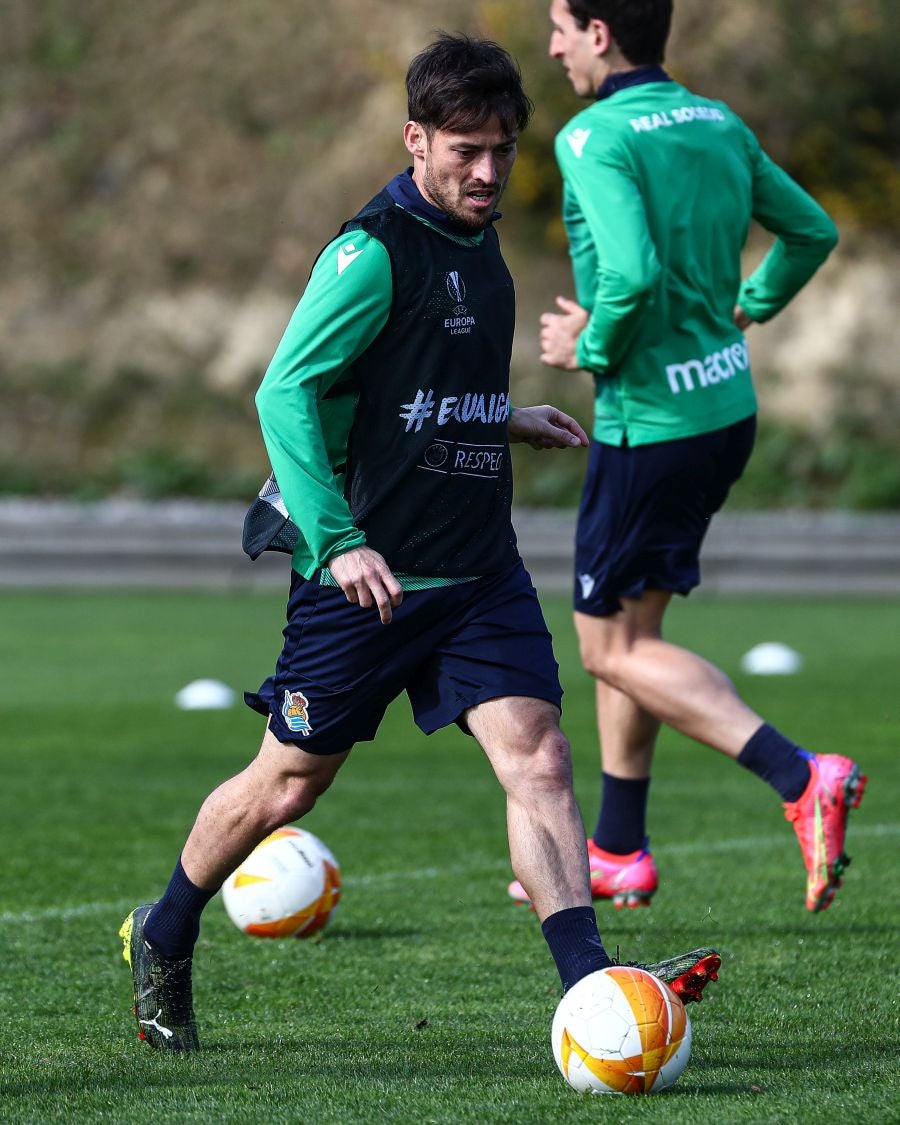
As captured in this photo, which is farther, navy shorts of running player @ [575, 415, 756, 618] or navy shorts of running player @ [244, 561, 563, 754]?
navy shorts of running player @ [575, 415, 756, 618]

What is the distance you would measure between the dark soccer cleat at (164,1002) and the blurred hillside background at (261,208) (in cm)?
2405

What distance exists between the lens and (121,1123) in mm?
3578

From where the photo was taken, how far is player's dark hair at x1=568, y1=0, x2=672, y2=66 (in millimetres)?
5770

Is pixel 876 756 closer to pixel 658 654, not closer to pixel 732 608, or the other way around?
pixel 658 654

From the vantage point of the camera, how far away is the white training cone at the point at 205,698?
11.9 m

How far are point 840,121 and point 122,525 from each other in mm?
16241

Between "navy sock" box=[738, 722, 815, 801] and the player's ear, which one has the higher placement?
the player's ear

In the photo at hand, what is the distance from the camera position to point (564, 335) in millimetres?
5883

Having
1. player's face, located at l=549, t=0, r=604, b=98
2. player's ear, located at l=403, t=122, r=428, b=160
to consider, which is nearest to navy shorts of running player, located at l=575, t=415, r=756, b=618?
player's face, located at l=549, t=0, r=604, b=98

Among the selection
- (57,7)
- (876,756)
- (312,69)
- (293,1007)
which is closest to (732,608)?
(876,756)

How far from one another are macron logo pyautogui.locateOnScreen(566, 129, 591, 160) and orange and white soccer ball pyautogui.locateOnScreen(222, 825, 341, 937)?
2.19 m

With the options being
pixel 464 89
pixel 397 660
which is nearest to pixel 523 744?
pixel 397 660

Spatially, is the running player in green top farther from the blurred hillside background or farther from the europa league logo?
the blurred hillside background

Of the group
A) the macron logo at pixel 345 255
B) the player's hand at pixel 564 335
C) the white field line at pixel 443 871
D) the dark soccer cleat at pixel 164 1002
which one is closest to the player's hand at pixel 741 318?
the player's hand at pixel 564 335
